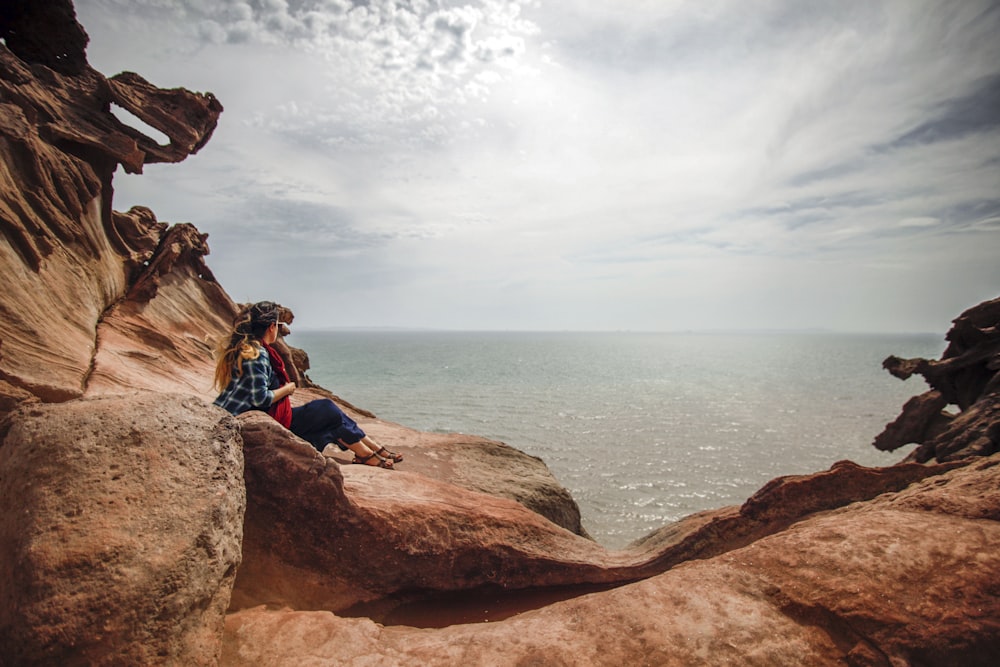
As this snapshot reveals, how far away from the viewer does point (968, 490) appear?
418 centimetres

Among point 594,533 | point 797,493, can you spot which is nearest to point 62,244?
point 797,493

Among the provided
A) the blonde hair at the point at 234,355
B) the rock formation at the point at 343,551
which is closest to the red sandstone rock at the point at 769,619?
the rock formation at the point at 343,551

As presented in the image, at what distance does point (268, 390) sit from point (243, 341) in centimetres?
58

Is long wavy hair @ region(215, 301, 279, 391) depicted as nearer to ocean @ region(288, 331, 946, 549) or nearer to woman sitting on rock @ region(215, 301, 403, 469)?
woman sitting on rock @ region(215, 301, 403, 469)

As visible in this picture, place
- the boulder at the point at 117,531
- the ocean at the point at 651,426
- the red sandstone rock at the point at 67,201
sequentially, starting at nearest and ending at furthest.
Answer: the boulder at the point at 117,531
the red sandstone rock at the point at 67,201
the ocean at the point at 651,426

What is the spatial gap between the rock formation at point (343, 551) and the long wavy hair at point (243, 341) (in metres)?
0.80

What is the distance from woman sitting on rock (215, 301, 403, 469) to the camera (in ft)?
15.8

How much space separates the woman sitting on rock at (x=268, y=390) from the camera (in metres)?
4.81

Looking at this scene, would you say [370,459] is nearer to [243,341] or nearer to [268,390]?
[268,390]

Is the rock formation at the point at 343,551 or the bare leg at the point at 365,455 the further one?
the bare leg at the point at 365,455

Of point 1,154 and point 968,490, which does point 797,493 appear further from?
point 1,154

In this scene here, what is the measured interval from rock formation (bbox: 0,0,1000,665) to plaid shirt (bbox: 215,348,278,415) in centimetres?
47

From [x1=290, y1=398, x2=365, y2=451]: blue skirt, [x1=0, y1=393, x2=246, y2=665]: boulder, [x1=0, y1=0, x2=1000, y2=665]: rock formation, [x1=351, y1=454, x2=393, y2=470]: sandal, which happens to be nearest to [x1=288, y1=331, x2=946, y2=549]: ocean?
[x1=0, y1=0, x2=1000, y2=665]: rock formation

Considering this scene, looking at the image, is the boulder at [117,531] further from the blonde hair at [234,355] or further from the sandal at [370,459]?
the sandal at [370,459]
